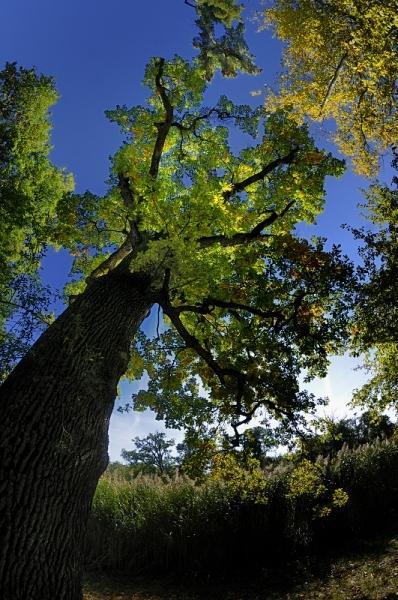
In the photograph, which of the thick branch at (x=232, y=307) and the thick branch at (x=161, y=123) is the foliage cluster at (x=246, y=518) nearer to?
the thick branch at (x=232, y=307)

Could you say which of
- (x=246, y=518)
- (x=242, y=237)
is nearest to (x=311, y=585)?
(x=246, y=518)

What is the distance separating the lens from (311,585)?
21.6 feet

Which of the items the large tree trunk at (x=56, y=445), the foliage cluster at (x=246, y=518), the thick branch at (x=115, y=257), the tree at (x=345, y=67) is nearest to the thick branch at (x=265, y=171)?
the tree at (x=345, y=67)

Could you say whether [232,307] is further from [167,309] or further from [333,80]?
[333,80]

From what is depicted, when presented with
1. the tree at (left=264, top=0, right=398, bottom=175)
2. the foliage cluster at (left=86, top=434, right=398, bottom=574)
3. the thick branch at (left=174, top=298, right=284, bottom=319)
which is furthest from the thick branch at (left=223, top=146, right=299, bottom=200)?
the foliage cluster at (left=86, top=434, right=398, bottom=574)

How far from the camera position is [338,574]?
6812 millimetres

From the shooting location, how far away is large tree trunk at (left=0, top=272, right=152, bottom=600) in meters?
3.88

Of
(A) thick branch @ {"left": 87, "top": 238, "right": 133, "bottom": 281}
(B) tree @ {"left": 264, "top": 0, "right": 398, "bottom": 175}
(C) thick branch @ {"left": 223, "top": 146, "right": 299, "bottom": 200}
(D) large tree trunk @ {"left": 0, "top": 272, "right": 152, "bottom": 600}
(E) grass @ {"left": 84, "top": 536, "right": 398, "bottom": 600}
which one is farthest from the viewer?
(A) thick branch @ {"left": 87, "top": 238, "right": 133, "bottom": 281}

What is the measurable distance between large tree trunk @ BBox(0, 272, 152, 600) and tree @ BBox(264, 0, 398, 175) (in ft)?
23.1

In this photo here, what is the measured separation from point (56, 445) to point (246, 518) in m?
5.38

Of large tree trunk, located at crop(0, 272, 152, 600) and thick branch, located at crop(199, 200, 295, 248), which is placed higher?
Answer: thick branch, located at crop(199, 200, 295, 248)

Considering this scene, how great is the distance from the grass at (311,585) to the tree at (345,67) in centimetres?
868

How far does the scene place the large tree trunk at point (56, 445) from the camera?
388 cm

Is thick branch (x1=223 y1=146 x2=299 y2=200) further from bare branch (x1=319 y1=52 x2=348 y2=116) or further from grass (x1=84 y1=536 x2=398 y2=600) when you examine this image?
grass (x1=84 y1=536 x2=398 y2=600)
